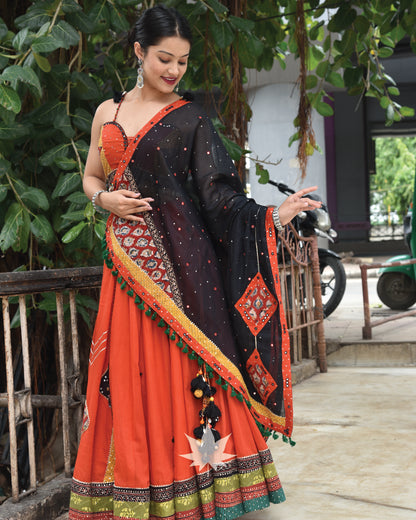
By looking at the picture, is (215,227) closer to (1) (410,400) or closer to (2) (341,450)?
(2) (341,450)

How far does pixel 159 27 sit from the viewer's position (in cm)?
186

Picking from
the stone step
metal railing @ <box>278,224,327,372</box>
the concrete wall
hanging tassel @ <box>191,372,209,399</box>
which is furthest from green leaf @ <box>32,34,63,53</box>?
the concrete wall

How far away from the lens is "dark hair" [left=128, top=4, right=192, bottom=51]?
1858 mm

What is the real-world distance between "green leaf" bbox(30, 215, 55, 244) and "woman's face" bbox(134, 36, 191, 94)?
771mm

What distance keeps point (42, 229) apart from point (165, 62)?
0.86 metres

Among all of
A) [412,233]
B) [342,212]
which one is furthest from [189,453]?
[342,212]

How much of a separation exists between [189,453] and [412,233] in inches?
196

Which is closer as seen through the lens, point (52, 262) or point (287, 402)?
point (287, 402)

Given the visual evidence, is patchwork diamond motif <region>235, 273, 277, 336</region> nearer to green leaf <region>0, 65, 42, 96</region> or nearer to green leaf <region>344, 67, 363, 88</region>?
green leaf <region>0, 65, 42, 96</region>

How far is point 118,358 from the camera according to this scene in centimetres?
189

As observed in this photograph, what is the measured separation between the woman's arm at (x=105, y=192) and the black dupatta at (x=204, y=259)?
55 millimetres

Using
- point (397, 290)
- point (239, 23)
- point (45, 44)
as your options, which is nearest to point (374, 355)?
point (397, 290)

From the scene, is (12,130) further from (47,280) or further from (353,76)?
(353,76)

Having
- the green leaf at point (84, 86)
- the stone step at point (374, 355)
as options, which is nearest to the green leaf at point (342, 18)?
→ the green leaf at point (84, 86)
